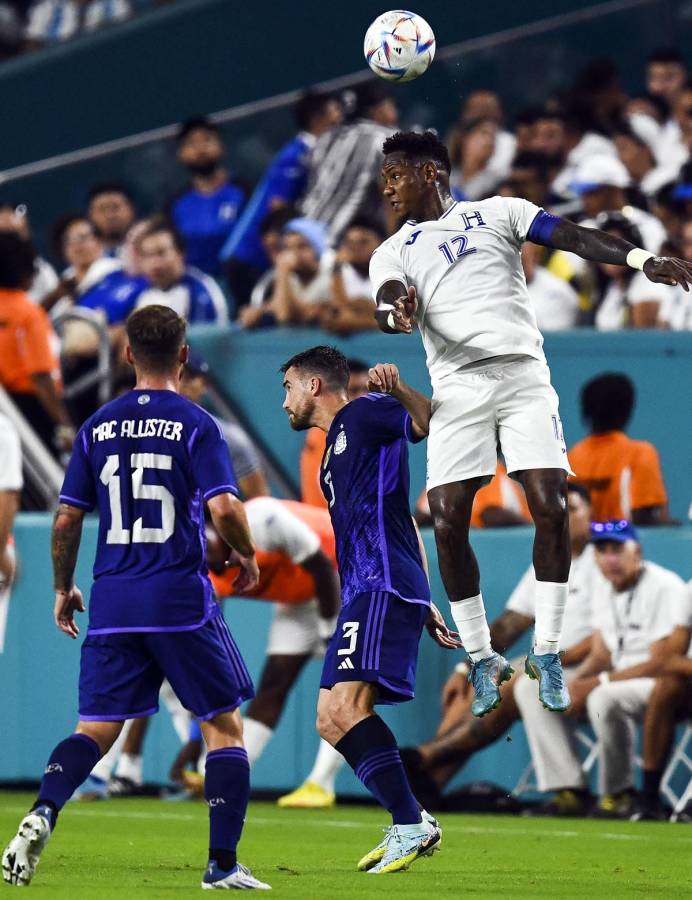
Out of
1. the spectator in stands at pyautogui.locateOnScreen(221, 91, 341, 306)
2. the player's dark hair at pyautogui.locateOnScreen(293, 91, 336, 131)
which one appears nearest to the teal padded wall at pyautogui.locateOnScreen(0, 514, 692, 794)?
the spectator in stands at pyautogui.locateOnScreen(221, 91, 341, 306)

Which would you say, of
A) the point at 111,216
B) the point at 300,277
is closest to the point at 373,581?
the point at 300,277

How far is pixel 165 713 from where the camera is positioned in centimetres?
1294

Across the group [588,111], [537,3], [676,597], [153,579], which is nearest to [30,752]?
[676,597]

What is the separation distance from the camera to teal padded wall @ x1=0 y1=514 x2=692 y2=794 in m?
12.2

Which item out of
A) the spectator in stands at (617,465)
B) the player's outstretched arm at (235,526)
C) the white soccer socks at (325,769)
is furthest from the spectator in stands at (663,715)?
the player's outstretched arm at (235,526)

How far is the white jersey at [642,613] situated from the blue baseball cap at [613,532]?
289 mm

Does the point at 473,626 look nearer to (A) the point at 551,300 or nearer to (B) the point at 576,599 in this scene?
(B) the point at 576,599

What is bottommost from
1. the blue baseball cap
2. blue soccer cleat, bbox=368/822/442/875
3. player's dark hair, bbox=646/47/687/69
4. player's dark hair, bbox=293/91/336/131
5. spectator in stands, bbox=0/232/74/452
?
blue soccer cleat, bbox=368/822/442/875

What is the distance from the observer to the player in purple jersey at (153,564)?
24.2 ft

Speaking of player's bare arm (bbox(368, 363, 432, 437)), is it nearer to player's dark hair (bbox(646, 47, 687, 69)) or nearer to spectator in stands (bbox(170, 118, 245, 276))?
spectator in stands (bbox(170, 118, 245, 276))

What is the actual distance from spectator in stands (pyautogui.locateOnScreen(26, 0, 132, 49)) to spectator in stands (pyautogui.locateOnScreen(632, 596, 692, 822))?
12.5 meters

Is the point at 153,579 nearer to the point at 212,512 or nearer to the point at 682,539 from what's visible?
the point at 212,512

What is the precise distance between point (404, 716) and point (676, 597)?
82.4 inches

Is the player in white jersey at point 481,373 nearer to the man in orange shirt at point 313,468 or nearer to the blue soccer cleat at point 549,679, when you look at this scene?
the blue soccer cleat at point 549,679
